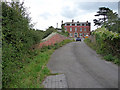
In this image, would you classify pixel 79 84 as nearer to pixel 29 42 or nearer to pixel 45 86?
pixel 45 86

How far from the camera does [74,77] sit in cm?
500

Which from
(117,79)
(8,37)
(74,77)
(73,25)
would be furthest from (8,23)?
(73,25)

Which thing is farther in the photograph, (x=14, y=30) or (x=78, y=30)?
(x=78, y=30)

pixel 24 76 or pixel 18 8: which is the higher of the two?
pixel 18 8

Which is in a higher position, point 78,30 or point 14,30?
point 78,30

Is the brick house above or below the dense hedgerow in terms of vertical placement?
above

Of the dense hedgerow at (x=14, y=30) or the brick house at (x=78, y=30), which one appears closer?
the dense hedgerow at (x=14, y=30)

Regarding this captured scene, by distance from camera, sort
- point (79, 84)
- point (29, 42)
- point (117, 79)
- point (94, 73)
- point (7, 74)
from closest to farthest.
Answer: point (7, 74), point (79, 84), point (117, 79), point (94, 73), point (29, 42)

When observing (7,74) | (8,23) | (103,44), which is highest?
(8,23)

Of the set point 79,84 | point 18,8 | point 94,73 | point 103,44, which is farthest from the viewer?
point 103,44

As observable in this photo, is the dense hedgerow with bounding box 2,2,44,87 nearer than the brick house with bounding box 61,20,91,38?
Yes

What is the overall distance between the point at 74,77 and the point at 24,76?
213 centimetres

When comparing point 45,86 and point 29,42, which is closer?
point 45,86

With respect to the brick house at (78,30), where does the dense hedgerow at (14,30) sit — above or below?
below
